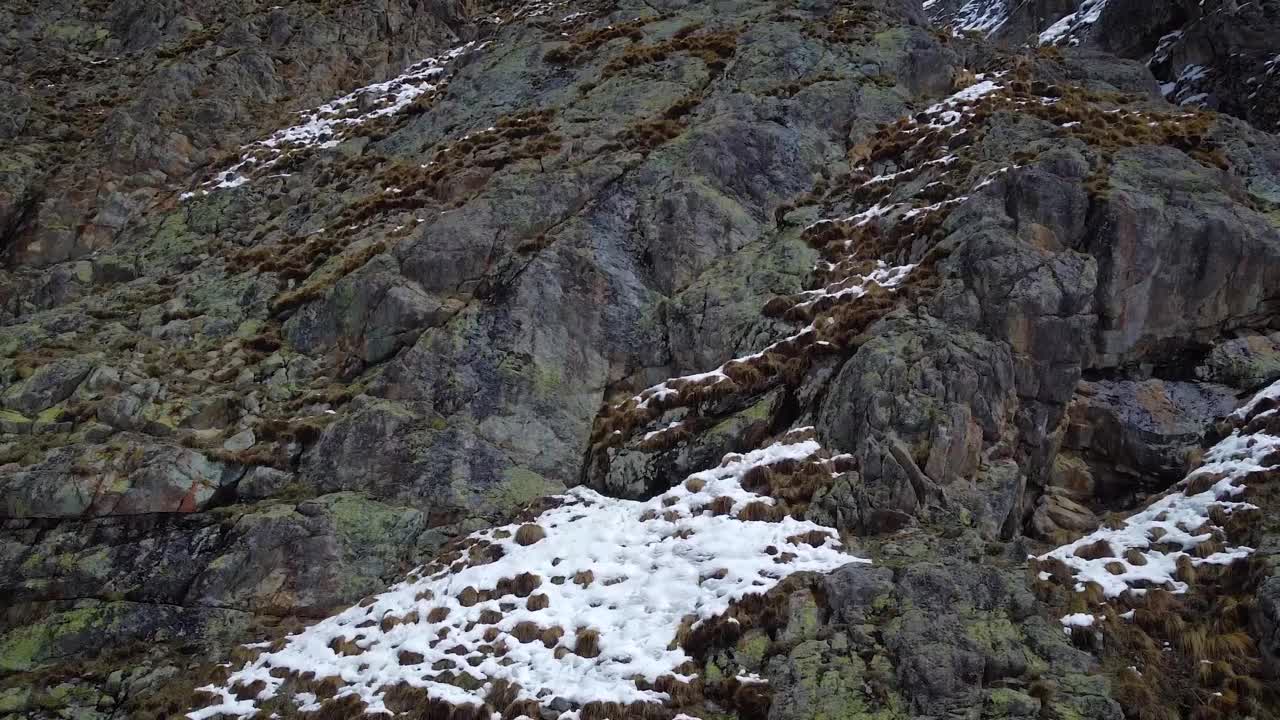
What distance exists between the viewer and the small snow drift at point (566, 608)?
1123 centimetres

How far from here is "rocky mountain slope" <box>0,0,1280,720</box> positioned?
11117 mm

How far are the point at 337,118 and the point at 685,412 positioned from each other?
26.2 metres

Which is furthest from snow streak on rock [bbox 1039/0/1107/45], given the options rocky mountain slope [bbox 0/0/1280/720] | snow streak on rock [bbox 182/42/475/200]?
snow streak on rock [bbox 182/42/475/200]

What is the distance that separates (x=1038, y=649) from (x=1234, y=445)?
7265 millimetres

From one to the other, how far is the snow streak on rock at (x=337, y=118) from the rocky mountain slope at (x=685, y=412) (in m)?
1.17

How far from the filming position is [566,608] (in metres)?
12.6

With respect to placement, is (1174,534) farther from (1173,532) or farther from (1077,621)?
(1077,621)

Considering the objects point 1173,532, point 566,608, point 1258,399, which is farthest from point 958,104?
point 566,608

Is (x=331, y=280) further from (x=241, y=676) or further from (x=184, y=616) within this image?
(x=241, y=676)

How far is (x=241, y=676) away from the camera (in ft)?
41.2

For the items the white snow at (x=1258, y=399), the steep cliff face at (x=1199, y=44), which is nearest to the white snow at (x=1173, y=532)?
the white snow at (x=1258, y=399)

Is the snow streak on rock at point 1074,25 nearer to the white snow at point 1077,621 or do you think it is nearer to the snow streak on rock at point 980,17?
the snow streak on rock at point 980,17

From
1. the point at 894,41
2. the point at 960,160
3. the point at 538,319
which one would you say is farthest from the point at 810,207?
the point at 894,41

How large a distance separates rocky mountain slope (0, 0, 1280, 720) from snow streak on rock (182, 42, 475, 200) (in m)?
1.17
